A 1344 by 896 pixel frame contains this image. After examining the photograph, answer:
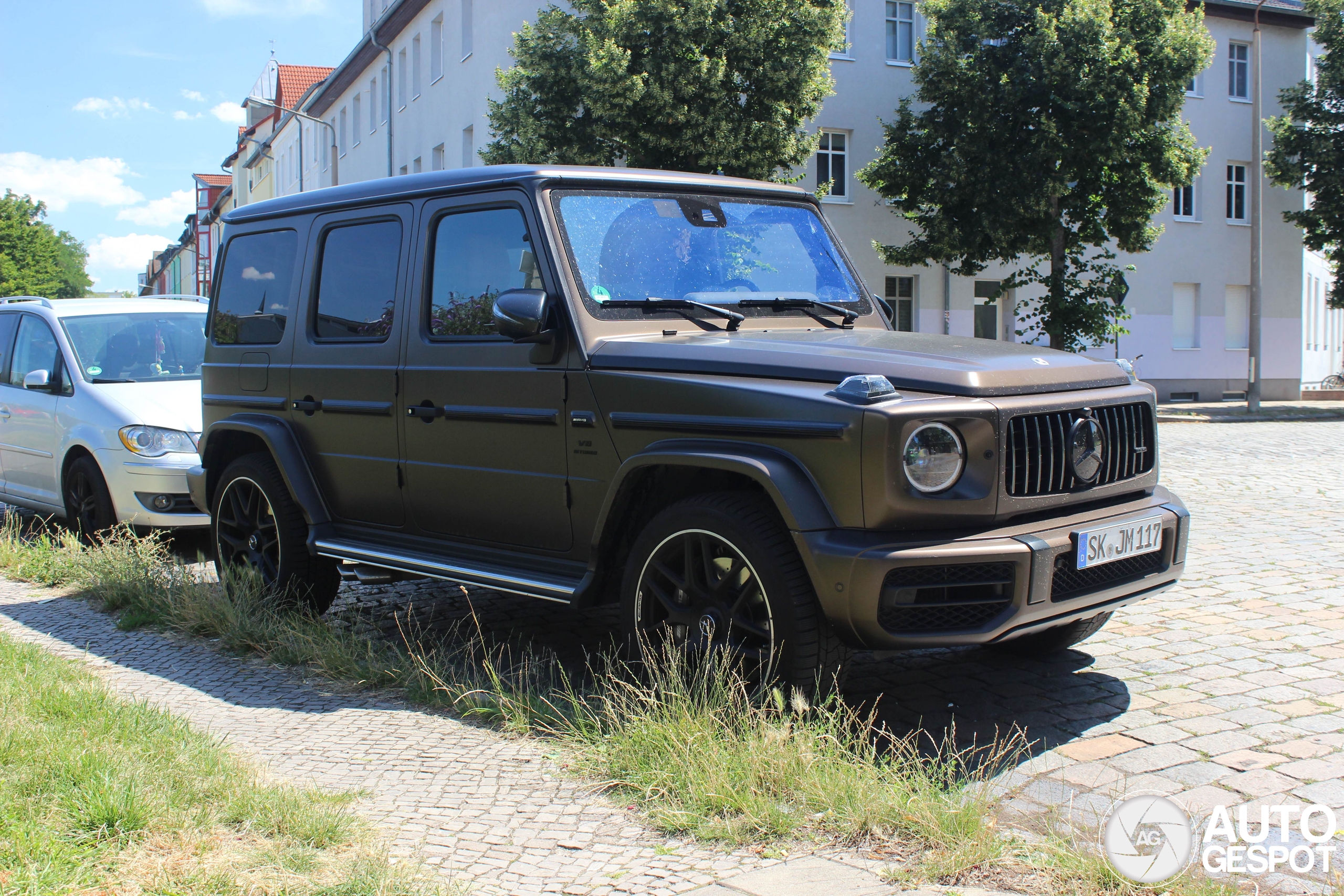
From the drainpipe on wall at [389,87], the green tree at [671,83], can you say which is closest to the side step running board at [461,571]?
the green tree at [671,83]

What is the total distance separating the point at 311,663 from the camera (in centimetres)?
519

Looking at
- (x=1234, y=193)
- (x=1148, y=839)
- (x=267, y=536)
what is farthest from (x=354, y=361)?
(x=1234, y=193)

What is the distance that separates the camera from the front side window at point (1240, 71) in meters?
33.8

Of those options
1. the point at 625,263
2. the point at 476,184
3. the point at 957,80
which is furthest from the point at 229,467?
the point at 957,80

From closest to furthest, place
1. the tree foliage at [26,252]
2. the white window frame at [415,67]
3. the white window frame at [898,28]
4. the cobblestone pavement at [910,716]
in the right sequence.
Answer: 1. the cobblestone pavement at [910,716]
2. the white window frame at [898,28]
3. the white window frame at [415,67]
4. the tree foliage at [26,252]

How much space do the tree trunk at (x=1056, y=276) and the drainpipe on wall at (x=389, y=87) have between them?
1780 centimetres

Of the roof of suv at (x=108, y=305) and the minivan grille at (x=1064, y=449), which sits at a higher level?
the roof of suv at (x=108, y=305)

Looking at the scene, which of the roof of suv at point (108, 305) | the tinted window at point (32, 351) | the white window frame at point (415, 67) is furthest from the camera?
the white window frame at point (415, 67)

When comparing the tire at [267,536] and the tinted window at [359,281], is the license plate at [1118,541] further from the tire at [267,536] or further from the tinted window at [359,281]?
the tire at [267,536]

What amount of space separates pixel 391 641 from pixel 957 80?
902 inches

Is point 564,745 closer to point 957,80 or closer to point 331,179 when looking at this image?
point 957,80

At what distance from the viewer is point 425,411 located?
5.22m

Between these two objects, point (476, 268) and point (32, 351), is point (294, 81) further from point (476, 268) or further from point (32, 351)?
point (476, 268)

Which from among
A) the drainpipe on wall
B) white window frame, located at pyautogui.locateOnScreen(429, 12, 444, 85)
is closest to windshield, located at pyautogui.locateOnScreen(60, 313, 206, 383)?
the drainpipe on wall
